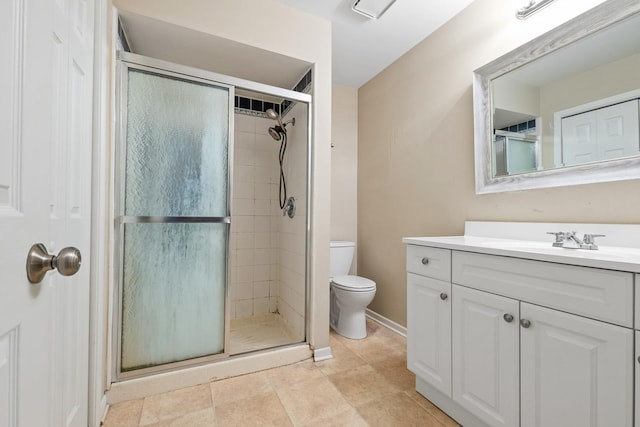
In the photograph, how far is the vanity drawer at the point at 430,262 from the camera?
1341 millimetres

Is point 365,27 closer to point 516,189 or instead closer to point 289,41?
point 289,41

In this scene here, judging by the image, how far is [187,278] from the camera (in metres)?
1.63

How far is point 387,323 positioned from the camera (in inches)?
96.5

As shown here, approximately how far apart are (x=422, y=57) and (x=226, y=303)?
229 cm

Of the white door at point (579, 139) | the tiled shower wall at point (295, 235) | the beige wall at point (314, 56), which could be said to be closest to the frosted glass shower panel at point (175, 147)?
the beige wall at point (314, 56)

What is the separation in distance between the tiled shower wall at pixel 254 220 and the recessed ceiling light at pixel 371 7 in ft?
4.15

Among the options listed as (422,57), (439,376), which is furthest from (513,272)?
(422,57)

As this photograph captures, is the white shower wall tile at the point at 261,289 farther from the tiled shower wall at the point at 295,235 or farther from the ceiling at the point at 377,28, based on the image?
the ceiling at the point at 377,28

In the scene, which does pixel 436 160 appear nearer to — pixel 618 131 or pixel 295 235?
pixel 618 131

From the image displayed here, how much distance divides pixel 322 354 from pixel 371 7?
2.33 m

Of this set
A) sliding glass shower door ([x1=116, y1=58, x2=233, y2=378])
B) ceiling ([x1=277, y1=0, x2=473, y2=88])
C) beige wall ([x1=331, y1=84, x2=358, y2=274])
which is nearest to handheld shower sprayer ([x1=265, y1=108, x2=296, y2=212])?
beige wall ([x1=331, y1=84, x2=358, y2=274])

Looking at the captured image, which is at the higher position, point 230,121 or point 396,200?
point 230,121

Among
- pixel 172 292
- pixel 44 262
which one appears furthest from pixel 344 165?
pixel 44 262

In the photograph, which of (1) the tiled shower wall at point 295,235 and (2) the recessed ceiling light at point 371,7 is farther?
(1) the tiled shower wall at point 295,235
